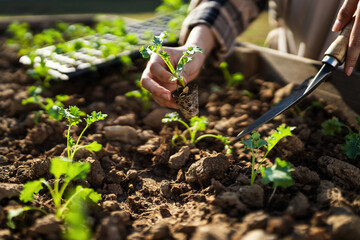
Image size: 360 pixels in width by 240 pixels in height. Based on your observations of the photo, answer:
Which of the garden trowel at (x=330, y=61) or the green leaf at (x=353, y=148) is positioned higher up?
the garden trowel at (x=330, y=61)

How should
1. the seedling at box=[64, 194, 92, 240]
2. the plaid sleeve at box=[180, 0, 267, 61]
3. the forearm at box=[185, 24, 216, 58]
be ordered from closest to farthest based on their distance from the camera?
the seedling at box=[64, 194, 92, 240]
the forearm at box=[185, 24, 216, 58]
the plaid sleeve at box=[180, 0, 267, 61]

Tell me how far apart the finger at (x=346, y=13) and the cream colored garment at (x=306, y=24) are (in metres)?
0.52

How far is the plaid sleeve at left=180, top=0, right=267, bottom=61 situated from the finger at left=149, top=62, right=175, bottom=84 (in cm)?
68

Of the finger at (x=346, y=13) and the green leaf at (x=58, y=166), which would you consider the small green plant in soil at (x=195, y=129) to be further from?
the finger at (x=346, y=13)

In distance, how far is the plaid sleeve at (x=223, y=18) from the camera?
211 cm

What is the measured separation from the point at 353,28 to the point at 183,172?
108 centimetres

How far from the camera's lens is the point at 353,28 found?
1.48 metres

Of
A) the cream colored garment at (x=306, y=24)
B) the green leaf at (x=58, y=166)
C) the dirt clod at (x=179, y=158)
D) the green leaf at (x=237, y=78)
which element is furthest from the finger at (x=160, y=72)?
the cream colored garment at (x=306, y=24)

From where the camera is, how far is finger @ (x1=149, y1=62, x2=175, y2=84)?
153 centimetres

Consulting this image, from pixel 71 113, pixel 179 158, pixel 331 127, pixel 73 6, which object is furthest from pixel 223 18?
pixel 73 6

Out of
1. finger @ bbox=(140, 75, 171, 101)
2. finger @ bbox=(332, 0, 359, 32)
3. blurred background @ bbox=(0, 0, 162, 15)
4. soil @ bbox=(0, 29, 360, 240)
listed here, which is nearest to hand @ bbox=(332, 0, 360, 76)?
finger @ bbox=(332, 0, 359, 32)

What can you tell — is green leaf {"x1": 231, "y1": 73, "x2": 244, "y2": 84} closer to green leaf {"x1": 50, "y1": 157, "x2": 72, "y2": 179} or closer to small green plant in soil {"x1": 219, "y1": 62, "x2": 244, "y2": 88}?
small green plant in soil {"x1": 219, "y1": 62, "x2": 244, "y2": 88}

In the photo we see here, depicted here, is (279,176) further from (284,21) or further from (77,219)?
(284,21)

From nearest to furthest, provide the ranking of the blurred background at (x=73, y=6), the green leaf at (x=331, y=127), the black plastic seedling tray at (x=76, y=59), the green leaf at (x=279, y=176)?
1. the green leaf at (x=279, y=176)
2. the green leaf at (x=331, y=127)
3. the black plastic seedling tray at (x=76, y=59)
4. the blurred background at (x=73, y=6)
